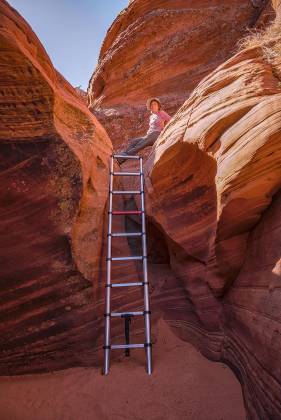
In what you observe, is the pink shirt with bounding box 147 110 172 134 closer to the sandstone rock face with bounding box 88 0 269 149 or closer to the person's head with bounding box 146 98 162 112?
the person's head with bounding box 146 98 162 112

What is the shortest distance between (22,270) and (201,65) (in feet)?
33.6

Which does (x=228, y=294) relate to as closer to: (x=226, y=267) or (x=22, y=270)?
(x=226, y=267)

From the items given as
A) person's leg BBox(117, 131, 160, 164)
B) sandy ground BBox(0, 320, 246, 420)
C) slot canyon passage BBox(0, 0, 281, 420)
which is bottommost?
sandy ground BBox(0, 320, 246, 420)

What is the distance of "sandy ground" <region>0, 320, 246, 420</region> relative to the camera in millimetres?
3203

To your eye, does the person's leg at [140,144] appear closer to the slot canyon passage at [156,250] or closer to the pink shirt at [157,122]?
the pink shirt at [157,122]

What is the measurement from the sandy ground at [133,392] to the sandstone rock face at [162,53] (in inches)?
318

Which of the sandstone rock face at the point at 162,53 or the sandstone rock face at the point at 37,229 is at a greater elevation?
the sandstone rock face at the point at 162,53

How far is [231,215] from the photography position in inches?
141

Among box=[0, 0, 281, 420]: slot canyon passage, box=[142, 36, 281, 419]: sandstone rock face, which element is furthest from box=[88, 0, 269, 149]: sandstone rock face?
box=[142, 36, 281, 419]: sandstone rock face

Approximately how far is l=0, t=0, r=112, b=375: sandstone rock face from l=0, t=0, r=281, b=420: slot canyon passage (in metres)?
0.02

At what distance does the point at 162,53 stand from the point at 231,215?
10389 millimetres

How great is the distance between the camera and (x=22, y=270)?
13.8 ft

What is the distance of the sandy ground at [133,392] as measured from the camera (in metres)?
3.20

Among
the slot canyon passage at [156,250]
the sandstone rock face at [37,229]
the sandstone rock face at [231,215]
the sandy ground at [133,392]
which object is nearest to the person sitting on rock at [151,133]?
the slot canyon passage at [156,250]
